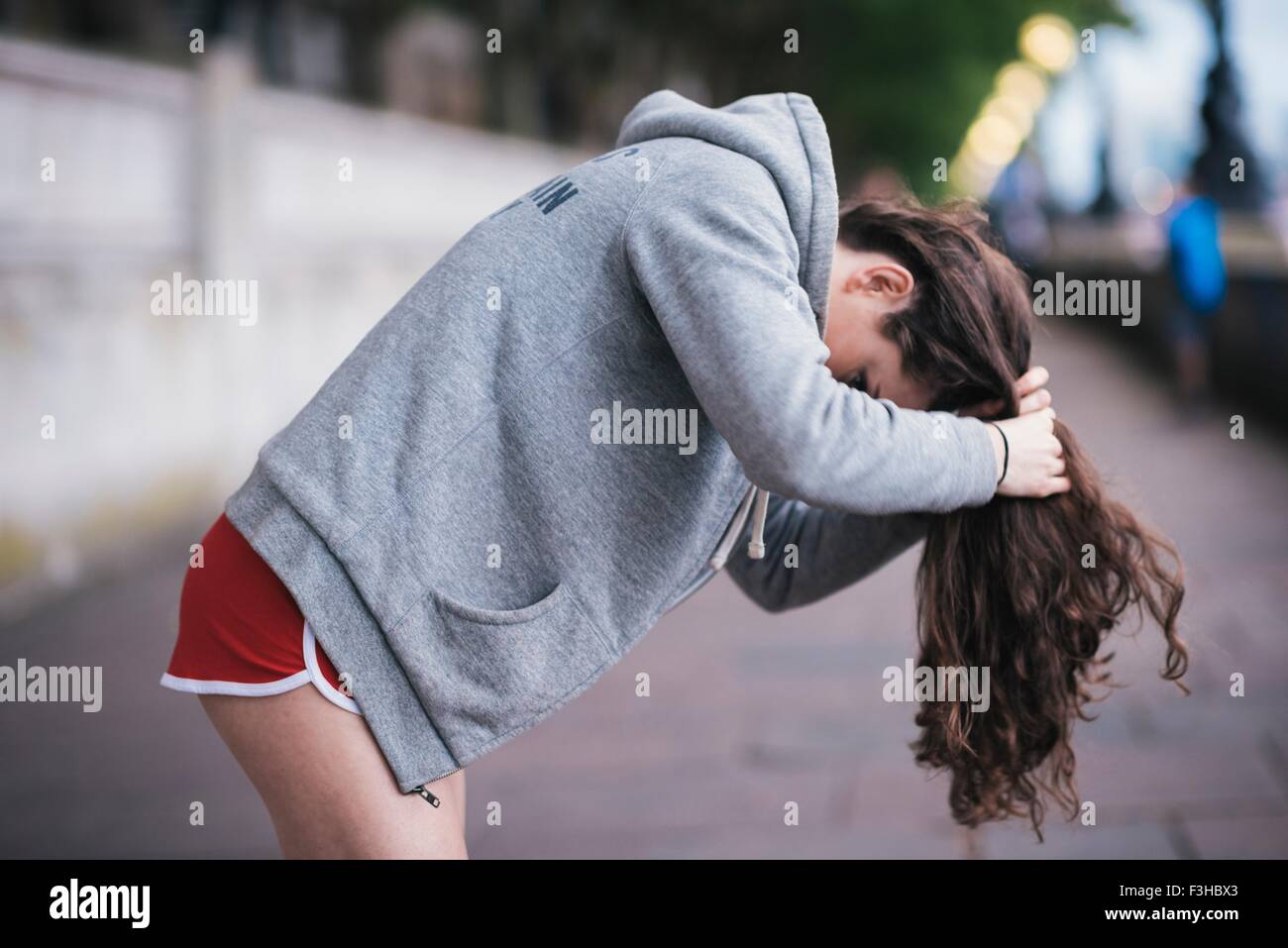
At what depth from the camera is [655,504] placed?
1872 mm

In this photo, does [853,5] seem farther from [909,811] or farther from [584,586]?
[584,586]

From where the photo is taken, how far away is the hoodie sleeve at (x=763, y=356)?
5.40ft

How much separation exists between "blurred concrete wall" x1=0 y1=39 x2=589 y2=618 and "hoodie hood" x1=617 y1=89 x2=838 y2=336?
436 centimetres

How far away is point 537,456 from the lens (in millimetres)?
1806

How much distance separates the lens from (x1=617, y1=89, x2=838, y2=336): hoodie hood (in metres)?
1.83

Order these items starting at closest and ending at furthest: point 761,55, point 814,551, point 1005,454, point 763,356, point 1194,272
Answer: point 763,356 → point 1005,454 → point 814,551 → point 1194,272 → point 761,55

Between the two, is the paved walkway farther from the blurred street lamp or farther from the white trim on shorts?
the blurred street lamp

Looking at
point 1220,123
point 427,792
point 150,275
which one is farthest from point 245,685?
point 1220,123

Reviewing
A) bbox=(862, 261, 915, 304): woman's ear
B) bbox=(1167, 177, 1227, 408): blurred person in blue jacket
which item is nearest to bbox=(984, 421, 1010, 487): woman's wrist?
bbox=(862, 261, 915, 304): woman's ear

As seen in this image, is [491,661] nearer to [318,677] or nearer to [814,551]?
[318,677]

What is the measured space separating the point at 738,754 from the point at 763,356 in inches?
114

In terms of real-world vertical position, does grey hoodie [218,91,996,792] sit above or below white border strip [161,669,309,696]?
above

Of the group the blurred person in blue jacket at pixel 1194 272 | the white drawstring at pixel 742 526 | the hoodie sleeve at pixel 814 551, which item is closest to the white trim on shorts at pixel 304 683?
the white drawstring at pixel 742 526
